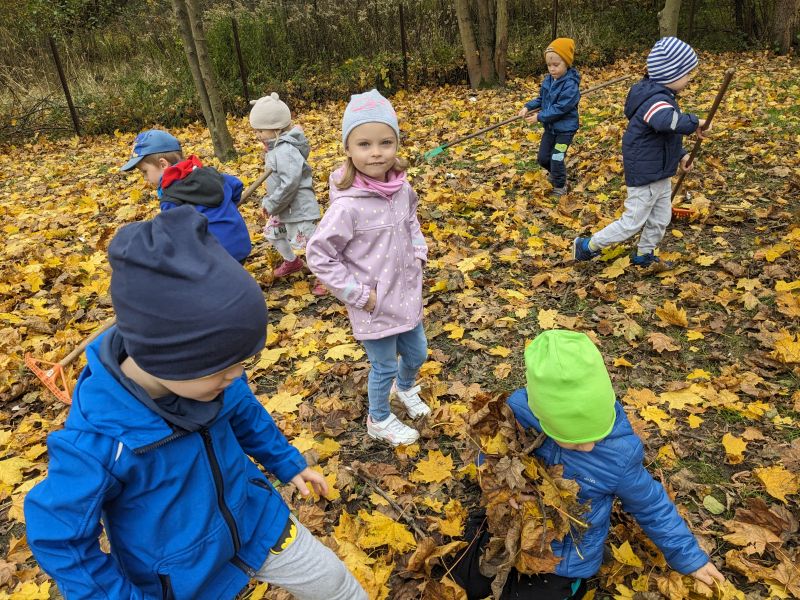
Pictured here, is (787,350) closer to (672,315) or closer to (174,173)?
(672,315)

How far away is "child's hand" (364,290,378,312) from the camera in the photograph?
2471mm

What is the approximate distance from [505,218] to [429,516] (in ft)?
11.7

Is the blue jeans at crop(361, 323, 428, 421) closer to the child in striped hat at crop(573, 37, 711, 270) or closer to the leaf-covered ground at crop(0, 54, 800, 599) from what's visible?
the leaf-covered ground at crop(0, 54, 800, 599)

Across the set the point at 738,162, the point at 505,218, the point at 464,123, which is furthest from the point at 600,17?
the point at 505,218

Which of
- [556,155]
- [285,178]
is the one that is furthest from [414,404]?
[556,155]

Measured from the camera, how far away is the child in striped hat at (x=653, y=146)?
3.78 meters

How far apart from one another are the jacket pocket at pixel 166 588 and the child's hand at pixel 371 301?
1.37 meters

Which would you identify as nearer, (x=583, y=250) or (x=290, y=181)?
(x=290, y=181)

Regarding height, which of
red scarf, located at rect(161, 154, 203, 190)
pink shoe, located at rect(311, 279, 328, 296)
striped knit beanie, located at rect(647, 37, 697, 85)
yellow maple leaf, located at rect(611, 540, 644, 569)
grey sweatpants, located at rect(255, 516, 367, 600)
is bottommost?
pink shoe, located at rect(311, 279, 328, 296)

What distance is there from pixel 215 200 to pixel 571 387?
280 cm

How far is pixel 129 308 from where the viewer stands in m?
1.19

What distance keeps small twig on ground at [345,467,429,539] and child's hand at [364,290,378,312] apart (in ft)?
3.21

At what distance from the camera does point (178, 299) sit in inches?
46.1

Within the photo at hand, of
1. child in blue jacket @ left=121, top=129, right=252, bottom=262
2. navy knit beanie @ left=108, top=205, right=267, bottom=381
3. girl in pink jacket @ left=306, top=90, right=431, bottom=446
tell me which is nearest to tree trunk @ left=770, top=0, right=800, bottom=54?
girl in pink jacket @ left=306, top=90, right=431, bottom=446
